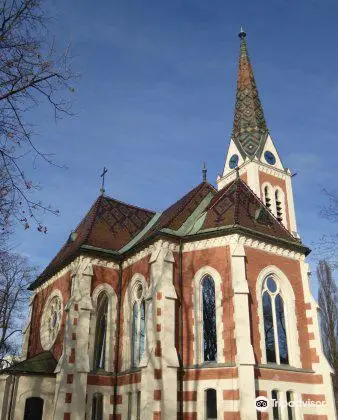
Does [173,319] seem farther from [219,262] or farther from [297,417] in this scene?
[297,417]

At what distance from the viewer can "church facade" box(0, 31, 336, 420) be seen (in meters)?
16.6

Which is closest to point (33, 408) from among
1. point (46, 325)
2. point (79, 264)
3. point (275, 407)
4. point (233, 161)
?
point (46, 325)

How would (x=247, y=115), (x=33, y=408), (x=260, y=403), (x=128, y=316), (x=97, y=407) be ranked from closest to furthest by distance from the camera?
(x=260, y=403) < (x=33, y=408) < (x=97, y=407) < (x=128, y=316) < (x=247, y=115)

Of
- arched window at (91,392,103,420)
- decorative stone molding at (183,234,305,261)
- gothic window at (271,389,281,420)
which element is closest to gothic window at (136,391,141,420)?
arched window at (91,392,103,420)

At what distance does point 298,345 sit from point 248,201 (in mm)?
7121

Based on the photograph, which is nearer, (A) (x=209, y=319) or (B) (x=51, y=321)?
(A) (x=209, y=319)

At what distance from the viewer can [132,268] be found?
21.3 meters

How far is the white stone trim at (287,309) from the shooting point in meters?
17.9

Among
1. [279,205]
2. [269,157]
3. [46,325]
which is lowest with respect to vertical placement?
[46,325]

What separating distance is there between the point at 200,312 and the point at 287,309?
391cm

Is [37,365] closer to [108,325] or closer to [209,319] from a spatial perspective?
[108,325]

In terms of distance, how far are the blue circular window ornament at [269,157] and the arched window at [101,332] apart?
21609 millimetres

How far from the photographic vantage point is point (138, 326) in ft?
66.0

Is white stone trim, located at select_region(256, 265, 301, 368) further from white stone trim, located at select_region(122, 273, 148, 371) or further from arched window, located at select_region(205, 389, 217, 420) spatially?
white stone trim, located at select_region(122, 273, 148, 371)
